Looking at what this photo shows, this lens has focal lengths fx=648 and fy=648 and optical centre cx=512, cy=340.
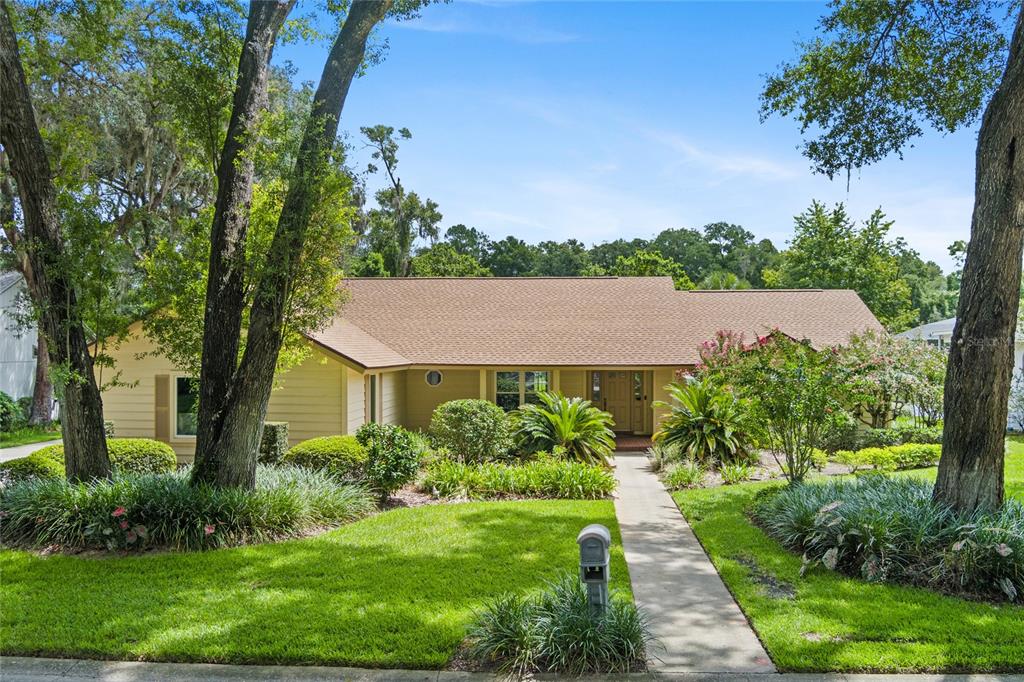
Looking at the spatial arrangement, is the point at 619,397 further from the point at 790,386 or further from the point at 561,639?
A: the point at 561,639

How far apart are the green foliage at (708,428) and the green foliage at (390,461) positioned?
6027mm

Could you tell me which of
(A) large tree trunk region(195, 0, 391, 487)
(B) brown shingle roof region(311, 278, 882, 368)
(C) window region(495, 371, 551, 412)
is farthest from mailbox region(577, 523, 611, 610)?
(C) window region(495, 371, 551, 412)

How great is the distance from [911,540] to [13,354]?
90.7ft

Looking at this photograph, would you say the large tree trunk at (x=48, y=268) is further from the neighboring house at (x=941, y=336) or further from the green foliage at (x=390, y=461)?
the neighboring house at (x=941, y=336)

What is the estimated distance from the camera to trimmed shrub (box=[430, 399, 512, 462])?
1256 centimetres

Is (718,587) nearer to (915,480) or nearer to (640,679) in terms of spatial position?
(640,679)

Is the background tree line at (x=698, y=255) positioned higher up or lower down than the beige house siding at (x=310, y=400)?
higher up

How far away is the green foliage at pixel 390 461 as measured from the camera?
10.2m

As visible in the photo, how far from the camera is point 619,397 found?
1928 cm

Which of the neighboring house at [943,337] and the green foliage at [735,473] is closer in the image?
the green foliage at [735,473]

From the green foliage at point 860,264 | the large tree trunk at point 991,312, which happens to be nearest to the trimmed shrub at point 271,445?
the large tree trunk at point 991,312

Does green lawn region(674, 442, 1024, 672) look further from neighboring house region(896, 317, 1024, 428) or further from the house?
neighboring house region(896, 317, 1024, 428)

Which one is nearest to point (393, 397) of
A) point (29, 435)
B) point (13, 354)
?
point (29, 435)

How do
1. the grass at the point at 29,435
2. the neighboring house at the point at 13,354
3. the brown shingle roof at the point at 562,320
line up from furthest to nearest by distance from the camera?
1. the neighboring house at the point at 13,354
2. the grass at the point at 29,435
3. the brown shingle roof at the point at 562,320
